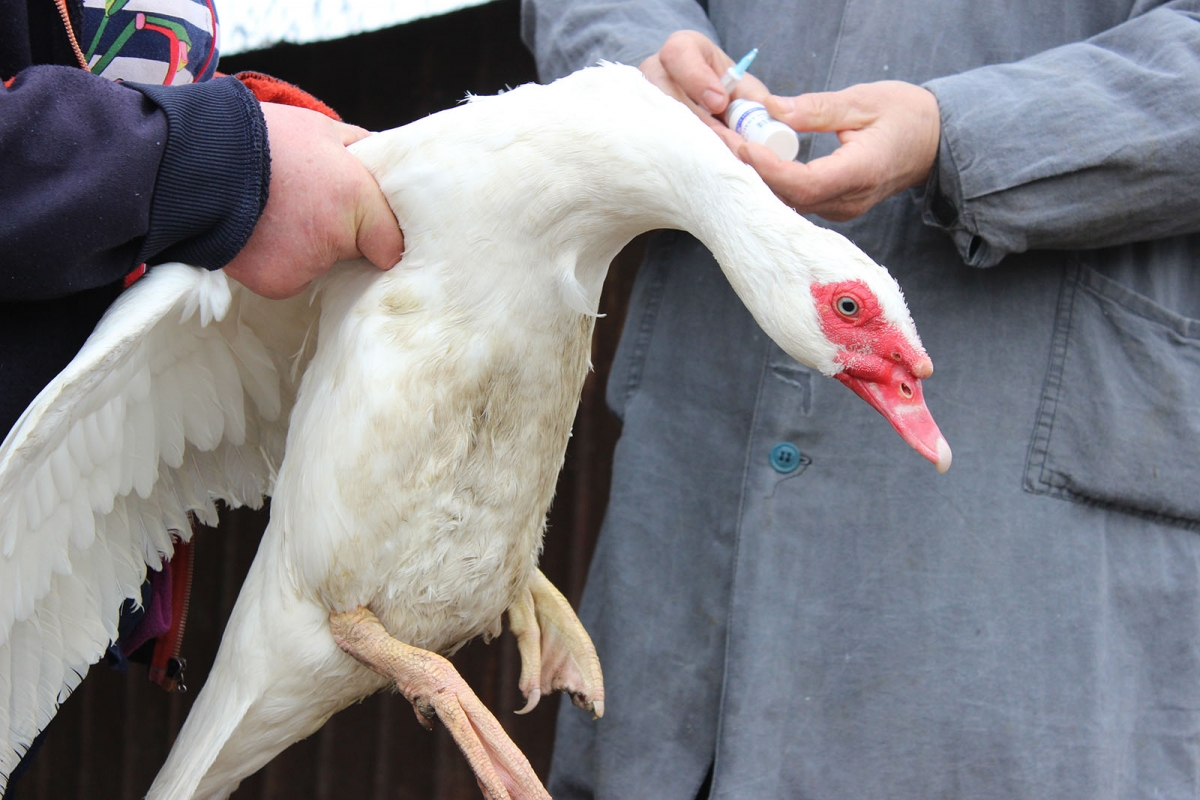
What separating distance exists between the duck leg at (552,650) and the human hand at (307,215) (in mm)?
618

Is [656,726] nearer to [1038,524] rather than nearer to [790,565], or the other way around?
[790,565]

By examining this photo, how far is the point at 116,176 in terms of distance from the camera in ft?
3.52

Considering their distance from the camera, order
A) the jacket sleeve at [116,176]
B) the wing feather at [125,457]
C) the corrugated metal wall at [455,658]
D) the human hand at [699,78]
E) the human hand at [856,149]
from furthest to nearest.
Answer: the corrugated metal wall at [455,658]
the human hand at [699,78]
the human hand at [856,149]
the wing feather at [125,457]
the jacket sleeve at [116,176]

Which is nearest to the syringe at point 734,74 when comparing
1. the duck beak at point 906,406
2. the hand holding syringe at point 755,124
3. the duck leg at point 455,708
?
the hand holding syringe at point 755,124

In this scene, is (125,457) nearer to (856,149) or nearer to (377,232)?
(377,232)

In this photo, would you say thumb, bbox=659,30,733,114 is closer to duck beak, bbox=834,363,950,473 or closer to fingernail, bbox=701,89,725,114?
fingernail, bbox=701,89,725,114

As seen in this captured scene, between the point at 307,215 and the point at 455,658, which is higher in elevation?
the point at 307,215

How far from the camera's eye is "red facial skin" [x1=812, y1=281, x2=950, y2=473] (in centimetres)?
121

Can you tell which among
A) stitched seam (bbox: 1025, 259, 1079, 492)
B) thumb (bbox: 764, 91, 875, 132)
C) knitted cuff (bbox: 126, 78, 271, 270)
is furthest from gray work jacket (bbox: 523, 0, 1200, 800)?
knitted cuff (bbox: 126, 78, 271, 270)

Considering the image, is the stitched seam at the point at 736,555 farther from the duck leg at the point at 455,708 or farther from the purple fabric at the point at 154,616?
the purple fabric at the point at 154,616

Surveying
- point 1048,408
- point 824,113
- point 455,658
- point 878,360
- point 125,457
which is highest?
point 824,113

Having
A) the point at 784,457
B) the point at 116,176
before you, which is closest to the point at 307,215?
the point at 116,176

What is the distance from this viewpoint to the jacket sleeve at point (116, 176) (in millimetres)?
1045

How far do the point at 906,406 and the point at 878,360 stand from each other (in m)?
0.07
